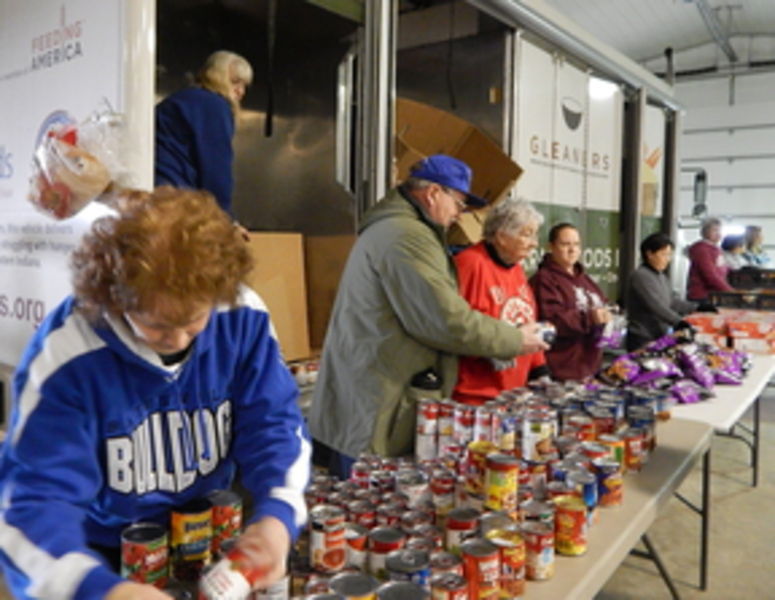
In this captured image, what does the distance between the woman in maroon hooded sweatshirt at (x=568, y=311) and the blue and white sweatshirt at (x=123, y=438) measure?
2203 mm

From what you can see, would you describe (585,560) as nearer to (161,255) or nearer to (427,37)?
(161,255)

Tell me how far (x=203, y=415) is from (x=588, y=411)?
4.12 ft

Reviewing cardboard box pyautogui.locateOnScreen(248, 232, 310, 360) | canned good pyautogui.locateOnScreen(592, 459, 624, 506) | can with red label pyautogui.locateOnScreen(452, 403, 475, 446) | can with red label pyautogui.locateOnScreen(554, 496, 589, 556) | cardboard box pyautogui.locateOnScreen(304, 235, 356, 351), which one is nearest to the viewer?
can with red label pyautogui.locateOnScreen(554, 496, 589, 556)

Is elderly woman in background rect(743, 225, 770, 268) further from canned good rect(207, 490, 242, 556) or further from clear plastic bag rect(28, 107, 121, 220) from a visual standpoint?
canned good rect(207, 490, 242, 556)

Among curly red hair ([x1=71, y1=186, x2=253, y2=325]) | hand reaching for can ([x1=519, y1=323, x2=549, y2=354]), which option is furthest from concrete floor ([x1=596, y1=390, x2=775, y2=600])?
curly red hair ([x1=71, y1=186, x2=253, y2=325])

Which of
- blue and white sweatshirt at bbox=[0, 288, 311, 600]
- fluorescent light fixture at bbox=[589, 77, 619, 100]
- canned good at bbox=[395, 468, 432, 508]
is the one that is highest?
fluorescent light fixture at bbox=[589, 77, 619, 100]

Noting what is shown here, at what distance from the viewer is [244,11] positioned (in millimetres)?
4004

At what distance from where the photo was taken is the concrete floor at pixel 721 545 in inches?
121

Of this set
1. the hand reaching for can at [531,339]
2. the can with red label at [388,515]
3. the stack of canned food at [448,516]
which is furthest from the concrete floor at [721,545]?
the can with red label at [388,515]

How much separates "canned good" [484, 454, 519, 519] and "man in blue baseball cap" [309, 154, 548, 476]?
2.77 feet

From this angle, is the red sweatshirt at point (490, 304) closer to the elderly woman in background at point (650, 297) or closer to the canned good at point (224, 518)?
the canned good at point (224, 518)

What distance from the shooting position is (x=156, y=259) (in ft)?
2.90

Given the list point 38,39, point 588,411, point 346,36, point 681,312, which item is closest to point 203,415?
point 588,411

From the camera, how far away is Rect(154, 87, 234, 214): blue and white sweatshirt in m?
2.61
